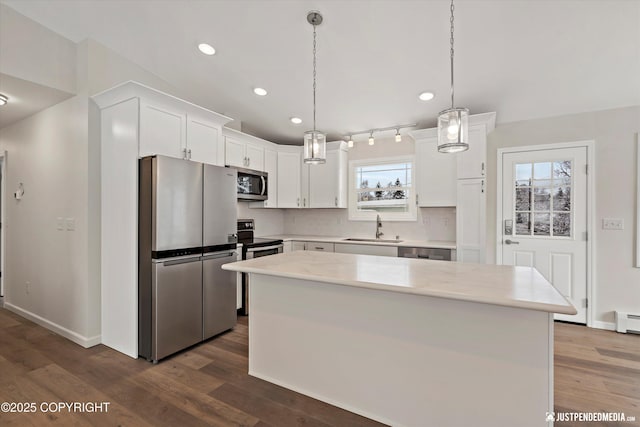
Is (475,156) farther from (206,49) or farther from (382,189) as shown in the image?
(206,49)

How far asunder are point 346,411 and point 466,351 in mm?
867

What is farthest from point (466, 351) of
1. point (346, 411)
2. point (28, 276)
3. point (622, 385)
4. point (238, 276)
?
point (28, 276)

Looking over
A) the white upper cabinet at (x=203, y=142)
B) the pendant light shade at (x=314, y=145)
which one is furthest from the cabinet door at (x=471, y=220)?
the white upper cabinet at (x=203, y=142)

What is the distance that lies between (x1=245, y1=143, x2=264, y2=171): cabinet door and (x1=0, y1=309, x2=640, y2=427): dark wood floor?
7.64 ft

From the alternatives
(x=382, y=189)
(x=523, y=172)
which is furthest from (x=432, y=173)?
(x=523, y=172)

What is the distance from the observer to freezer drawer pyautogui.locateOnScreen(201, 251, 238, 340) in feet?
9.50

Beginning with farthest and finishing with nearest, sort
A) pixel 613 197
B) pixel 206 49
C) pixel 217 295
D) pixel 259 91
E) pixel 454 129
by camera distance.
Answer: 1. pixel 259 91
2. pixel 613 197
3. pixel 217 295
4. pixel 206 49
5. pixel 454 129

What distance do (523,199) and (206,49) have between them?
390cm

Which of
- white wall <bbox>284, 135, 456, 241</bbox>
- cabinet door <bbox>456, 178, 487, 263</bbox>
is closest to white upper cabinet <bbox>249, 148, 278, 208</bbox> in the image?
white wall <bbox>284, 135, 456, 241</bbox>

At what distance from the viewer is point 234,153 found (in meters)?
3.83

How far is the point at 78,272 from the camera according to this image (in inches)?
112

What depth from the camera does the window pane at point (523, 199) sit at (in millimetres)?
3484

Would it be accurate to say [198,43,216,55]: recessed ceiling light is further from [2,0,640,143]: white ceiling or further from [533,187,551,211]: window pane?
[533,187,551,211]: window pane

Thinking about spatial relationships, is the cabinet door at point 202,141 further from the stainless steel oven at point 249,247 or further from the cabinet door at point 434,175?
the cabinet door at point 434,175
